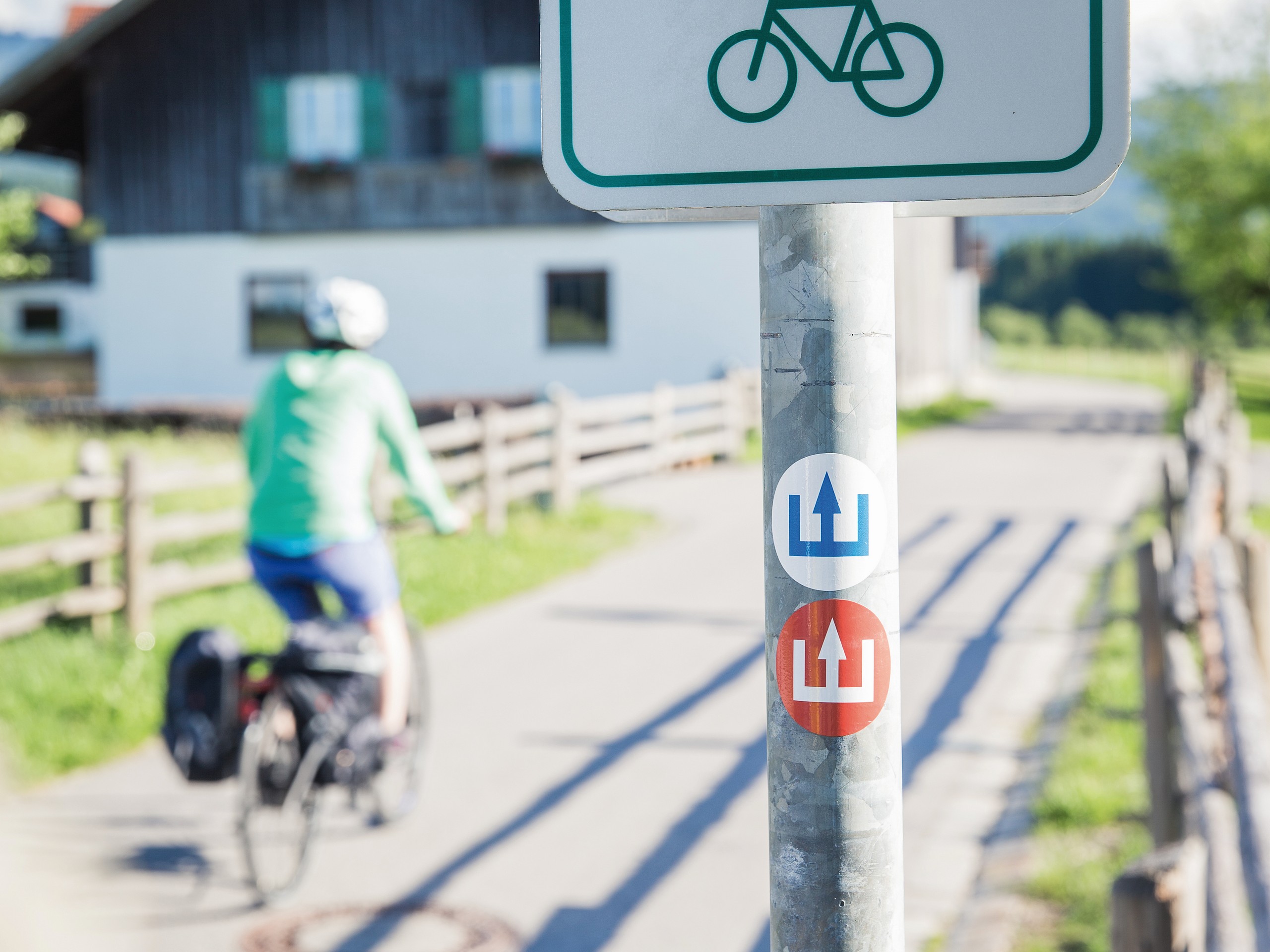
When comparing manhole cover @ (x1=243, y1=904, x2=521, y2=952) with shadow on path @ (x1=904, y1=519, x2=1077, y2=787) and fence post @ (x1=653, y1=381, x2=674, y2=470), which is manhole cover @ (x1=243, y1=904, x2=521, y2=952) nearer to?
shadow on path @ (x1=904, y1=519, x2=1077, y2=787)

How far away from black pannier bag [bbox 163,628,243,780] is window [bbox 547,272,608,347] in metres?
19.2

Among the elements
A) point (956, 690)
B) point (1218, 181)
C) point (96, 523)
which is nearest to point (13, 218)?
point (96, 523)

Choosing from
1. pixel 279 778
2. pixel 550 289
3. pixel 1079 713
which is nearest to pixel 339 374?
pixel 279 778

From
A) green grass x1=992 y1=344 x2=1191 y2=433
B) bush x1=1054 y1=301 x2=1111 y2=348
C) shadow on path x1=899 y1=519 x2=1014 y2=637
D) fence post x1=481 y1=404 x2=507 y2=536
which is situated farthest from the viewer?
bush x1=1054 y1=301 x2=1111 y2=348

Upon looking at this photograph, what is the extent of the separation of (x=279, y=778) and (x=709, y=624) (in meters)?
4.93

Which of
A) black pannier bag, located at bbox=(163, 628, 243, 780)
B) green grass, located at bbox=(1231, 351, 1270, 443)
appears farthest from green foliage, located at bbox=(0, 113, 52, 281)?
green grass, located at bbox=(1231, 351, 1270, 443)

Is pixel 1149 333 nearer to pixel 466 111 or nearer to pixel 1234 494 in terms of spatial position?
pixel 466 111

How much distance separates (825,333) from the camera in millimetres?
1615

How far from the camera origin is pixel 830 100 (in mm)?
1603

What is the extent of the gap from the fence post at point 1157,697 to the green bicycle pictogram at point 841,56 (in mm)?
3748

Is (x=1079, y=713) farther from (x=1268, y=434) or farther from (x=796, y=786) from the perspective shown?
(x=1268, y=434)

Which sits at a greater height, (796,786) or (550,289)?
(550,289)

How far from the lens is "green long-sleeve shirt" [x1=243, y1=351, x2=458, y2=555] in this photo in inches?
188

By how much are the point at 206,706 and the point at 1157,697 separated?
327cm
